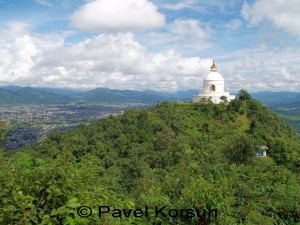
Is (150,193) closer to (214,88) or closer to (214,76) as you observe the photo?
(214,88)

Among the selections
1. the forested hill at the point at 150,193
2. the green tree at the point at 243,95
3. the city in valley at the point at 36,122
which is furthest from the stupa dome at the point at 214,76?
the forested hill at the point at 150,193

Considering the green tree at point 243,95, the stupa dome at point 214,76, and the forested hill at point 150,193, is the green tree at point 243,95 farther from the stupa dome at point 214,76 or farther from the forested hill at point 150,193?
the forested hill at point 150,193

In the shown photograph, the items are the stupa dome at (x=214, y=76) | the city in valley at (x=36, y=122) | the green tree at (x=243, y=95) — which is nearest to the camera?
the green tree at (x=243, y=95)

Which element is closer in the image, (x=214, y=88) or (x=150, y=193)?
(x=150, y=193)

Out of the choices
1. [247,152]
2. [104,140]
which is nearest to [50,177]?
[247,152]

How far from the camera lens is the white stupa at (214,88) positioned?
126 feet

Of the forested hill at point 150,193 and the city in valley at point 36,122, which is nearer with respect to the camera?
the forested hill at point 150,193

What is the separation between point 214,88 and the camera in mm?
39125

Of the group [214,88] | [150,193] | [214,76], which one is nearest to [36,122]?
[214,88]

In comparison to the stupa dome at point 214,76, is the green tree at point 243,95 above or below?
below

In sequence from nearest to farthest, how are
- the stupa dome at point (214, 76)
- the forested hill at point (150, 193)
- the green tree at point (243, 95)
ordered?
1. the forested hill at point (150, 193)
2. the green tree at point (243, 95)
3. the stupa dome at point (214, 76)

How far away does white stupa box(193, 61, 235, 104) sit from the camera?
38344 mm

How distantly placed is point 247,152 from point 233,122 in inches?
910

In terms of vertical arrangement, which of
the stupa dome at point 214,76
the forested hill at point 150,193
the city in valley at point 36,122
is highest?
the stupa dome at point 214,76
